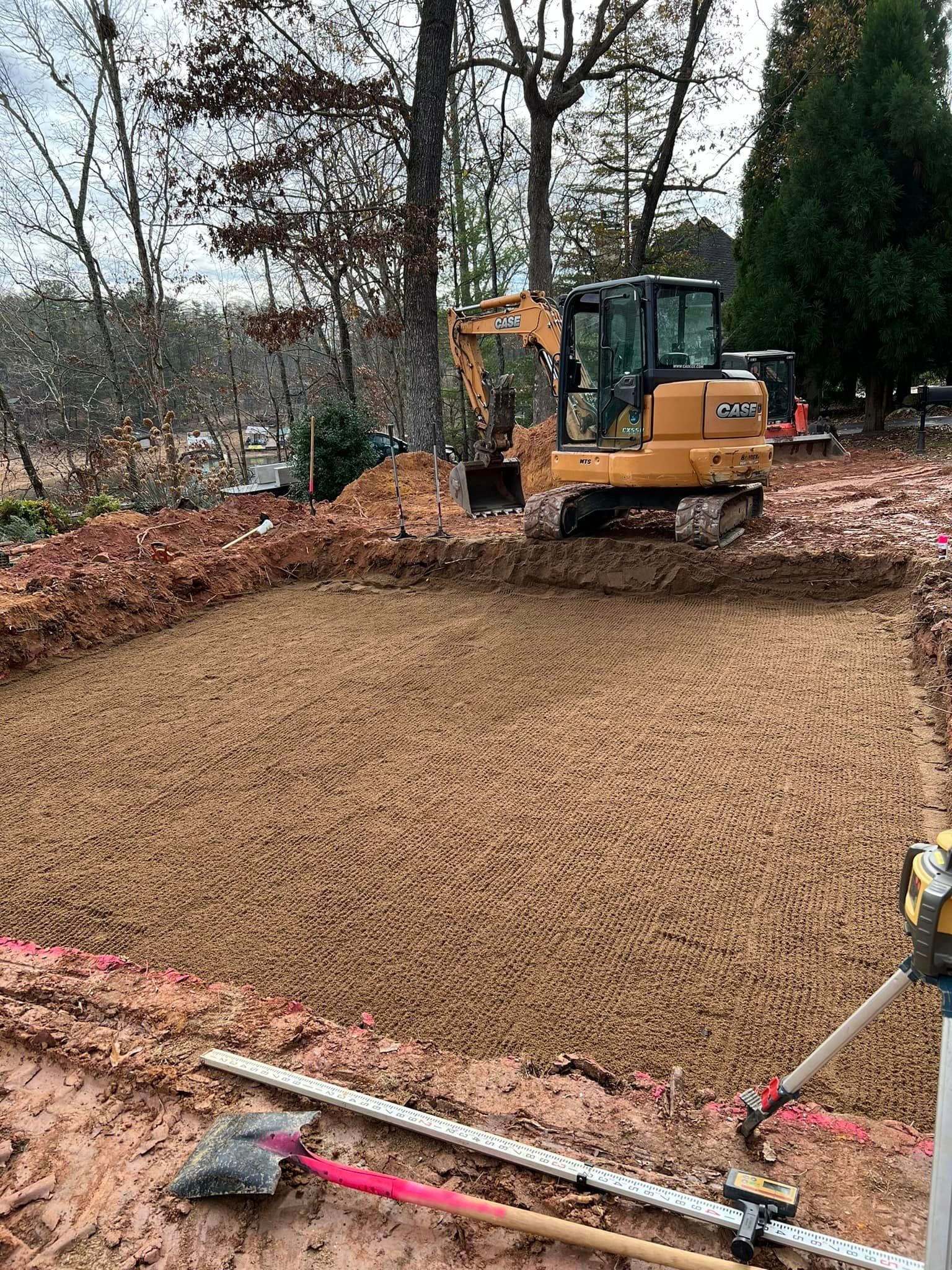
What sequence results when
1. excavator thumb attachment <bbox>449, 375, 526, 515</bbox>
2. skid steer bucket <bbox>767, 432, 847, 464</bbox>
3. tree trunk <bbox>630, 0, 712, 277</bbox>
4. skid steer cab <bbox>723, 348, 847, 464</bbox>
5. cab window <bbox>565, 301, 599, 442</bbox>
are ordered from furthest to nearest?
tree trunk <bbox>630, 0, 712, 277</bbox> < skid steer cab <bbox>723, 348, 847, 464</bbox> < skid steer bucket <bbox>767, 432, 847, 464</bbox> < excavator thumb attachment <bbox>449, 375, 526, 515</bbox> < cab window <bbox>565, 301, 599, 442</bbox>

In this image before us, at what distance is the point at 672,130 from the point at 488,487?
1099cm

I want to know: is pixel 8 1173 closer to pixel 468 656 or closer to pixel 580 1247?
pixel 580 1247

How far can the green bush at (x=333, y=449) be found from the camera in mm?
13109

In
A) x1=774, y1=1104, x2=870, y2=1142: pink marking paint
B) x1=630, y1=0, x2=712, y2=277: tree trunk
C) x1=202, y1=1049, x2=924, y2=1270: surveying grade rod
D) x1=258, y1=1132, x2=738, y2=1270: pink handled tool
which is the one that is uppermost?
x1=630, y1=0, x2=712, y2=277: tree trunk

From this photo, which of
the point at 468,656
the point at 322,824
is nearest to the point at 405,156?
the point at 468,656

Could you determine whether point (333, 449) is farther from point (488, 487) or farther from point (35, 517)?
point (488, 487)

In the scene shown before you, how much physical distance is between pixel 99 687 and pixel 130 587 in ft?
5.79

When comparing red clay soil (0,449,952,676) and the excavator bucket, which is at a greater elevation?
the excavator bucket

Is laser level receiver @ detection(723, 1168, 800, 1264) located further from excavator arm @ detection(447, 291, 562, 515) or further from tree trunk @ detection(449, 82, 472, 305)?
tree trunk @ detection(449, 82, 472, 305)

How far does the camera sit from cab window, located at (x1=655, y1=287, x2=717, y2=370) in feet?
23.4

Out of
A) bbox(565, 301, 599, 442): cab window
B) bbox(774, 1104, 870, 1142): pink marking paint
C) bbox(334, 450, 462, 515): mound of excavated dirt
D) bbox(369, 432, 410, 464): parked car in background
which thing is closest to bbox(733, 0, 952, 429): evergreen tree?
bbox(369, 432, 410, 464): parked car in background

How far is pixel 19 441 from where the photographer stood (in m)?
13.2

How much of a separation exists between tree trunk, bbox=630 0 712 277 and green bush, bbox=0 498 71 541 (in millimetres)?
12192

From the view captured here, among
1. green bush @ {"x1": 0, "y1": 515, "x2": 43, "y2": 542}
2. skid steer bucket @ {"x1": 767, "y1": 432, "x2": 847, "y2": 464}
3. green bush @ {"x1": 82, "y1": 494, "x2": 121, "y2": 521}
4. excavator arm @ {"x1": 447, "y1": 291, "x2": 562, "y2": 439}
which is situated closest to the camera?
excavator arm @ {"x1": 447, "y1": 291, "x2": 562, "y2": 439}
